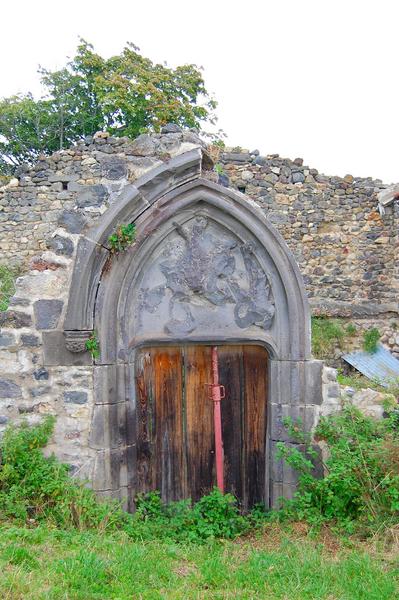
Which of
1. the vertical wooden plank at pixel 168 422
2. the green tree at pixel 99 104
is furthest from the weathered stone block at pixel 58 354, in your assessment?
the green tree at pixel 99 104

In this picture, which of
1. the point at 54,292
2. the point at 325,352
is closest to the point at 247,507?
the point at 54,292

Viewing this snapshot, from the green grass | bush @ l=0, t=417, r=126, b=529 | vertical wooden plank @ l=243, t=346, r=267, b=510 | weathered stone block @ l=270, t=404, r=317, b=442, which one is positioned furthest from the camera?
the green grass

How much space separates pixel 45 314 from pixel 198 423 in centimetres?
173

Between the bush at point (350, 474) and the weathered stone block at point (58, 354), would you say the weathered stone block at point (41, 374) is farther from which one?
the bush at point (350, 474)

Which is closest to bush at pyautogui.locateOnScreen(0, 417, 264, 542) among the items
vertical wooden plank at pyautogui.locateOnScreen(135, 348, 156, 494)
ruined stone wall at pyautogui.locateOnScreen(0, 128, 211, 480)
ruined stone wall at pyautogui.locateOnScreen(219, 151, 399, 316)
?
ruined stone wall at pyautogui.locateOnScreen(0, 128, 211, 480)

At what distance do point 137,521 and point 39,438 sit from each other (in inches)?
41.3

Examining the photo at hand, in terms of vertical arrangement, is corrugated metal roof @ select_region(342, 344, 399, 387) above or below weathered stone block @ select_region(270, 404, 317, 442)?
above

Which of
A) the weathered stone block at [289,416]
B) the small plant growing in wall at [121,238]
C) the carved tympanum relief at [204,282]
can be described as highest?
the small plant growing in wall at [121,238]

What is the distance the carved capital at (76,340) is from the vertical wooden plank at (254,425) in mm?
1529

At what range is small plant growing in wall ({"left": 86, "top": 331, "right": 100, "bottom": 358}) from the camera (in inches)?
158

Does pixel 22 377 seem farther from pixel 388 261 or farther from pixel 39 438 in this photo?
pixel 388 261

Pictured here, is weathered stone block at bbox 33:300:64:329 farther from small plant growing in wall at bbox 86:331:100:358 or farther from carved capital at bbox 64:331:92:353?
small plant growing in wall at bbox 86:331:100:358

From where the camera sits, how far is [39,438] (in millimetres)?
3971

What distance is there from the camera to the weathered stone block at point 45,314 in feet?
13.3
